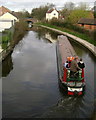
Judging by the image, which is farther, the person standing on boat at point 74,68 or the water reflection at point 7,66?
the water reflection at point 7,66

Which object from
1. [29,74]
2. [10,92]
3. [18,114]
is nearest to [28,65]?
[29,74]

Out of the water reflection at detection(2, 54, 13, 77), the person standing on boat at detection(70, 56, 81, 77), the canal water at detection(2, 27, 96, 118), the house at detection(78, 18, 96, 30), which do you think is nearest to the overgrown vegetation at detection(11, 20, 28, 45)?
the water reflection at detection(2, 54, 13, 77)

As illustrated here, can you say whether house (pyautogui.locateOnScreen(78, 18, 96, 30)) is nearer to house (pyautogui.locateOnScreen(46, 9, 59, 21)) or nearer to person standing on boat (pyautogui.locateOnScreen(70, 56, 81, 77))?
person standing on boat (pyautogui.locateOnScreen(70, 56, 81, 77))

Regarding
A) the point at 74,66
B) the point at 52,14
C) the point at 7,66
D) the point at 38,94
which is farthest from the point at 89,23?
the point at 52,14

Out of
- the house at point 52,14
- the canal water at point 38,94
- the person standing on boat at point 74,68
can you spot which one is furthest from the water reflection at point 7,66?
the house at point 52,14

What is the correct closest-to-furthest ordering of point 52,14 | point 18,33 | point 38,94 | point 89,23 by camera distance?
1. point 38,94
2. point 18,33
3. point 89,23
4. point 52,14

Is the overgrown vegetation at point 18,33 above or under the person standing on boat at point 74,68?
above

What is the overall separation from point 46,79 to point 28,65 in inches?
143

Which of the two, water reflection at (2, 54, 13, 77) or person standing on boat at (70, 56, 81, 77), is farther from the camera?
water reflection at (2, 54, 13, 77)

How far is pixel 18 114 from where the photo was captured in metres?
9.16

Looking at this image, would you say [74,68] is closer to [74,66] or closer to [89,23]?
[74,66]

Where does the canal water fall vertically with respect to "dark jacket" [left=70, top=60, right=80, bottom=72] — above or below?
below

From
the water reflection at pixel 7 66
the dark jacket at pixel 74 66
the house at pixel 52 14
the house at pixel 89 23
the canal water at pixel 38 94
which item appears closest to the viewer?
the canal water at pixel 38 94

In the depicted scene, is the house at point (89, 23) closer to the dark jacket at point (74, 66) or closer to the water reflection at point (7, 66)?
the water reflection at point (7, 66)
